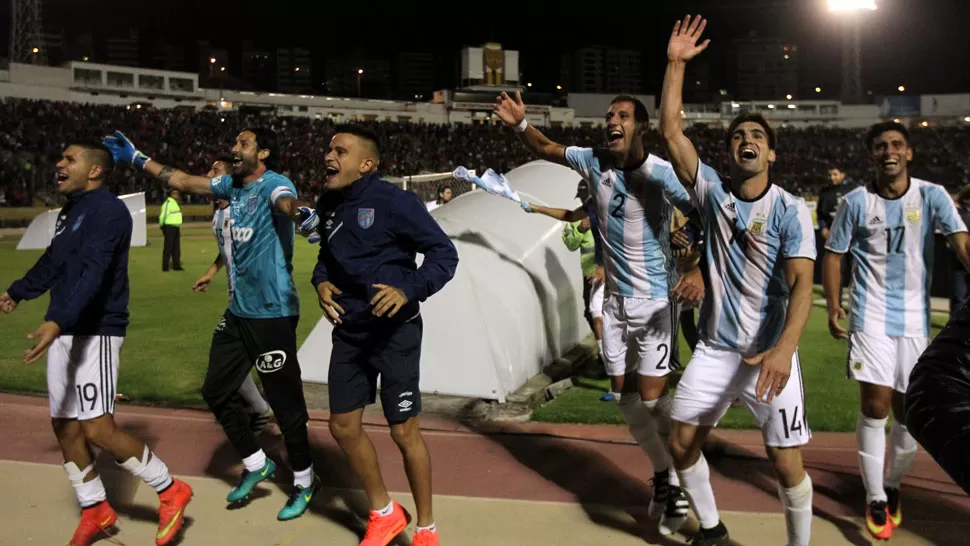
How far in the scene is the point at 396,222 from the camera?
4168mm

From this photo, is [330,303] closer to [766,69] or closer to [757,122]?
[757,122]

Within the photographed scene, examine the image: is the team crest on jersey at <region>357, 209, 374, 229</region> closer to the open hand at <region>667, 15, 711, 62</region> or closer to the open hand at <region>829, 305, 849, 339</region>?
the open hand at <region>667, 15, 711, 62</region>

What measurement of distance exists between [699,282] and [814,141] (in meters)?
68.7

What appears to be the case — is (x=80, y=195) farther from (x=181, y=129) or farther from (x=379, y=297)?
(x=181, y=129)

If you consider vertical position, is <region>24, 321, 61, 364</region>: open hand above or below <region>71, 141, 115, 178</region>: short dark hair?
below

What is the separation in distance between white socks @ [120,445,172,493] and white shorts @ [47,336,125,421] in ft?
1.03

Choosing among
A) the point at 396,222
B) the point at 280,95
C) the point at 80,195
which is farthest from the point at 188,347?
the point at 280,95

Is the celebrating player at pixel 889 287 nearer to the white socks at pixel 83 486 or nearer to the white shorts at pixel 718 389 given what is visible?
the white shorts at pixel 718 389

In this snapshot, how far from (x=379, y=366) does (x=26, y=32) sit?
6631 cm

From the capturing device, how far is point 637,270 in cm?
483

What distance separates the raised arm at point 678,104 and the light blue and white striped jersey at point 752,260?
19 centimetres

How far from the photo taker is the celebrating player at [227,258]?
5066mm

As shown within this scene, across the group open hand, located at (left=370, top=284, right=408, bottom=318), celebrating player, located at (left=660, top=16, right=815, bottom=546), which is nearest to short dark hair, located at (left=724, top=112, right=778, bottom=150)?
celebrating player, located at (left=660, top=16, right=815, bottom=546)

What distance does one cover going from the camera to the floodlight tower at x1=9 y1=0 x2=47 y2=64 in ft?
188
